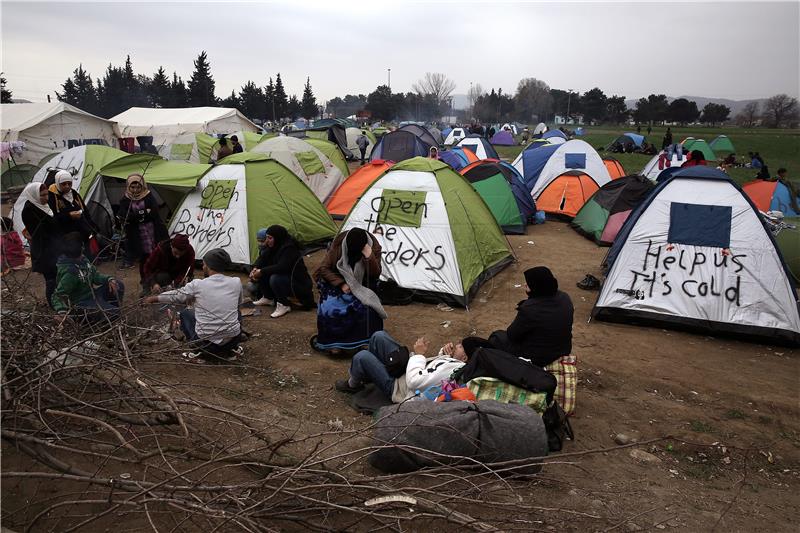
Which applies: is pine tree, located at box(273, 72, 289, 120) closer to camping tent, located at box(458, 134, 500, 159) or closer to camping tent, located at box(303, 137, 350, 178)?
camping tent, located at box(458, 134, 500, 159)

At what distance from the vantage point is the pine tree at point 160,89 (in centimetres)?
4947

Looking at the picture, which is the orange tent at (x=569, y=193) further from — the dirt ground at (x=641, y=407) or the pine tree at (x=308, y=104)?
the pine tree at (x=308, y=104)

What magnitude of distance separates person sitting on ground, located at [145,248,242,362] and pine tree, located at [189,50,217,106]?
4953 cm

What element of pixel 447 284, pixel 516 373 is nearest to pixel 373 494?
pixel 516 373

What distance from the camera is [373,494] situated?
242 centimetres

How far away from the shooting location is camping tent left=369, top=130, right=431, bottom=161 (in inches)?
682

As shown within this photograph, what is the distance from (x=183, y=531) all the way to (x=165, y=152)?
17.6 m

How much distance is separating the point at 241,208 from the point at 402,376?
4839 millimetres

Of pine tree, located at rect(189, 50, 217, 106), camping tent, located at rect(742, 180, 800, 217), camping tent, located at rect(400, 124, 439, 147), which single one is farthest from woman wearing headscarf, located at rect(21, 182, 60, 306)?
pine tree, located at rect(189, 50, 217, 106)

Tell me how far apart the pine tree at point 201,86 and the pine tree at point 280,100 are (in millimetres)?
7156

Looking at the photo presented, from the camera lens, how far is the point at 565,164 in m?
12.6

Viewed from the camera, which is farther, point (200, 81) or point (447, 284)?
point (200, 81)

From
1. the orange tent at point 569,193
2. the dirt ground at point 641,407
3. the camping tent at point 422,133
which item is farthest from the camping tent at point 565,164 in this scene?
the camping tent at point 422,133

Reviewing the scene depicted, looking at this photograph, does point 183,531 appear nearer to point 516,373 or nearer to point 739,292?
point 516,373
